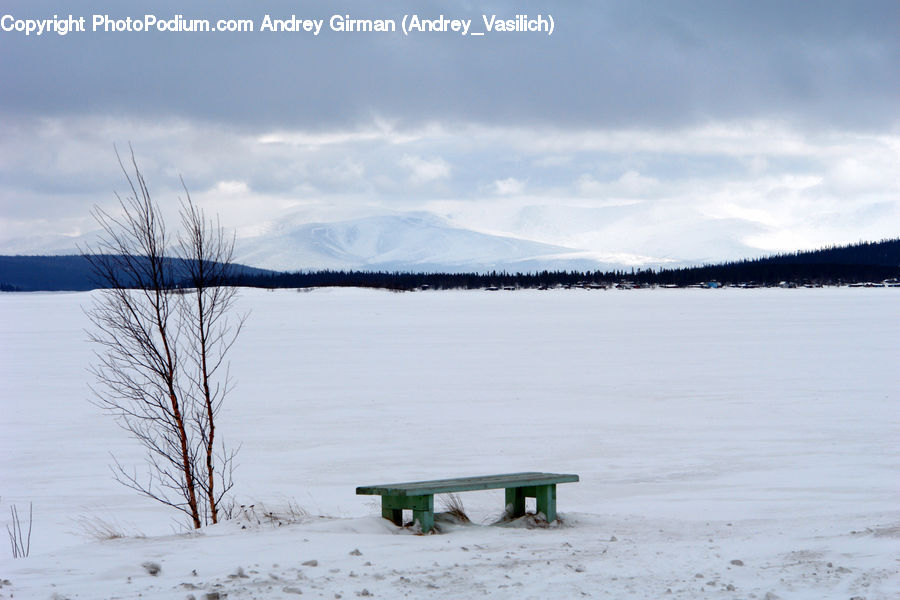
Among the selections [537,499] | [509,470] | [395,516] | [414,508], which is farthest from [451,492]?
[509,470]

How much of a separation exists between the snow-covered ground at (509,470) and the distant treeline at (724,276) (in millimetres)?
126252

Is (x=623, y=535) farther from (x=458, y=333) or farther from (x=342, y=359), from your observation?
(x=458, y=333)

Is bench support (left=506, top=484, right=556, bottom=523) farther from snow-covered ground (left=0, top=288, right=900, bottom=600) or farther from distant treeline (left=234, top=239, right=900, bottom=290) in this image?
distant treeline (left=234, top=239, right=900, bottom=290)

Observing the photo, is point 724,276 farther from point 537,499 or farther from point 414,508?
point 414,508

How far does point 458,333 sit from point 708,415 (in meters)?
27.2

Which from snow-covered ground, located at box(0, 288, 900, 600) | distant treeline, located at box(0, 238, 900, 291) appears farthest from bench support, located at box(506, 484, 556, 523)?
distant treeline, located at box(0, 238, 900, 291)

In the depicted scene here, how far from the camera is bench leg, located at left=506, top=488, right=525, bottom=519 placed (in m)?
9.48

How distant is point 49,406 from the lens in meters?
20.5

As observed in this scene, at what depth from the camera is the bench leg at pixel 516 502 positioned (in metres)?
9.48

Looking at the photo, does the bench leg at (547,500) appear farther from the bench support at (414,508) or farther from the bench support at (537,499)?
the bench support at (414,508)

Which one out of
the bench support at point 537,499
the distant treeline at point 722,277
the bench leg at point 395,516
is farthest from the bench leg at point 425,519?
the distant treeline at point 722,277

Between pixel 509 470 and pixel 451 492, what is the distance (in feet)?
14.5

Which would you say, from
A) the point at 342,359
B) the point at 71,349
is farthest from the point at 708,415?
the point at 71,349

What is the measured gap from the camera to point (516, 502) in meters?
9.50
